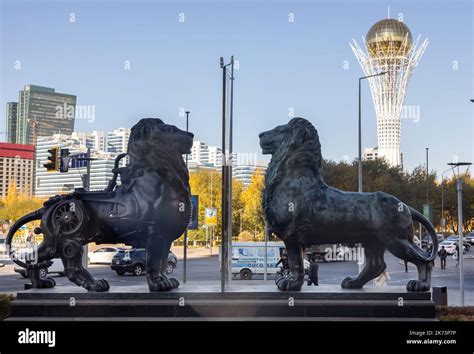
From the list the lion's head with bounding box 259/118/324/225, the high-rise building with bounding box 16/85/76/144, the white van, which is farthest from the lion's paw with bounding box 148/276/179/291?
→ the high-rise building with bounding box 16/85/76/144

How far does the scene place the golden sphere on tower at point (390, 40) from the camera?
97.1 meters

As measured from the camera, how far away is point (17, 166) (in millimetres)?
101250

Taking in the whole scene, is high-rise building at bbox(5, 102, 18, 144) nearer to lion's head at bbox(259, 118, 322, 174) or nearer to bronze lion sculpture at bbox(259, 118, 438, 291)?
lion's head at bbox(259, 118, 322, 174)

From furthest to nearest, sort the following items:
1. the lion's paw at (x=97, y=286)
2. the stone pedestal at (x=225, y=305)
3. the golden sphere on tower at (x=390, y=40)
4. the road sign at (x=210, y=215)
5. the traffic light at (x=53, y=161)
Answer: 1. the golden sphere on tower at (x=390, y=40)
2. the road sign at (x=210, y=215)
3. the traffic light at (x=53, y=161)
4. the lion's paw at (x=97, y=286)
5. the stone pedestal at (x=225, y=305)

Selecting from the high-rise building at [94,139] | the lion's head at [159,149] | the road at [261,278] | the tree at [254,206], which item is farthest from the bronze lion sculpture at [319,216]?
the high-rise building at [94,139]

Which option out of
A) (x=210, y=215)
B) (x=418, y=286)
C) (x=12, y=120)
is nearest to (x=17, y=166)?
(x=12, y=120)

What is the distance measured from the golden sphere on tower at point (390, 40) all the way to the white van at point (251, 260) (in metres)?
75.4

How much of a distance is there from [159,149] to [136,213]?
1.32m

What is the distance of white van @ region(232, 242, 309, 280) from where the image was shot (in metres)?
28.3

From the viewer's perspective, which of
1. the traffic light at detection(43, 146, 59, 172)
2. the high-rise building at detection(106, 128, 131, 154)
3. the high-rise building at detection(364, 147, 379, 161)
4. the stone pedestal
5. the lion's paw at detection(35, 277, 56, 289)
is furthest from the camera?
the high-rise building at detection(364, 147, 379, 161)

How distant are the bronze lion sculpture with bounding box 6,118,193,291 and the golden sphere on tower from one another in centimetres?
9121

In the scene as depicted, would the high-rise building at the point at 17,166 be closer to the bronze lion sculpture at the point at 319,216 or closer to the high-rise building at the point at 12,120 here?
the high-rise building at the point at 12,120

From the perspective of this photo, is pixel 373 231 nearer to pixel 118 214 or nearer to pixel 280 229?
pixel 280 229

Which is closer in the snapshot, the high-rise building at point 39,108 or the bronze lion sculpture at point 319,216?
the bronze lion sculpture at point 319,216
